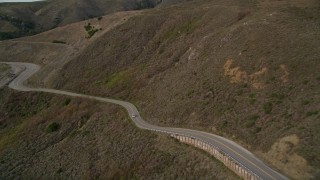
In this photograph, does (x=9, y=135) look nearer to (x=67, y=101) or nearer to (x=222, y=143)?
(x=67, y=101)

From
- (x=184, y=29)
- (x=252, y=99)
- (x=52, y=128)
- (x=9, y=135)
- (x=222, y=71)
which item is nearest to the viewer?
(x=252, y=99)

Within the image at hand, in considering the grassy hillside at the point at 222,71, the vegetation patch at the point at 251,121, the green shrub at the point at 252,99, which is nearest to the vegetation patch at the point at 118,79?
the grassy hillside at the point at 222,71

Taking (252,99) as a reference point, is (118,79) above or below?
below

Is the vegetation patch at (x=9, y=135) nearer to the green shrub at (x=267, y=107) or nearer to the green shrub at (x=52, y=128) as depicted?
the green shrub at (x=52, y=128)

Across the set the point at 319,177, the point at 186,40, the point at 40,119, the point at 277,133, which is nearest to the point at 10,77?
the point at 40,119

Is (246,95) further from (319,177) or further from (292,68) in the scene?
(319,177)

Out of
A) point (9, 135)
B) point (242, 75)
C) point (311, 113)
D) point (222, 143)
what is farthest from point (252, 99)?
point (9, 135)
